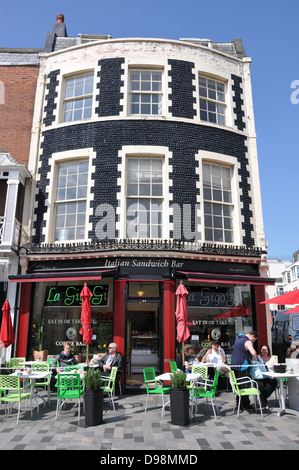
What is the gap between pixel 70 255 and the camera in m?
11.3

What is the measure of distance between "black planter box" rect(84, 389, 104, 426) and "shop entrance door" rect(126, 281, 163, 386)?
434cm

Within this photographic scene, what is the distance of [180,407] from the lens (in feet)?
21.8

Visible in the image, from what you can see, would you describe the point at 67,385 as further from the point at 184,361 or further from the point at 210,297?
the point at 210,297

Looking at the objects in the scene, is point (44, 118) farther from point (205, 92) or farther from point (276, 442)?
point (276, 442)

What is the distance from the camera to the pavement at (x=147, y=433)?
5.39 meters

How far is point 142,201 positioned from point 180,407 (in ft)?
22.6

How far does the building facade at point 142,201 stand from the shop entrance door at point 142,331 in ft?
0.15

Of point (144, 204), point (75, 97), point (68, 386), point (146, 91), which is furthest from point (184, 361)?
point (75, 97)

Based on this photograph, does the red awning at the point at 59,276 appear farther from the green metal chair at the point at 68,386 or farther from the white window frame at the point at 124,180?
the green metal chair at the point at 68,386

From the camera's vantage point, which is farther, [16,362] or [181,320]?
[16,362]

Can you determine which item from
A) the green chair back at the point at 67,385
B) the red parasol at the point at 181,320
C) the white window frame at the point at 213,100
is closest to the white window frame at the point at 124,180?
the white window frame at the point at 213,100
